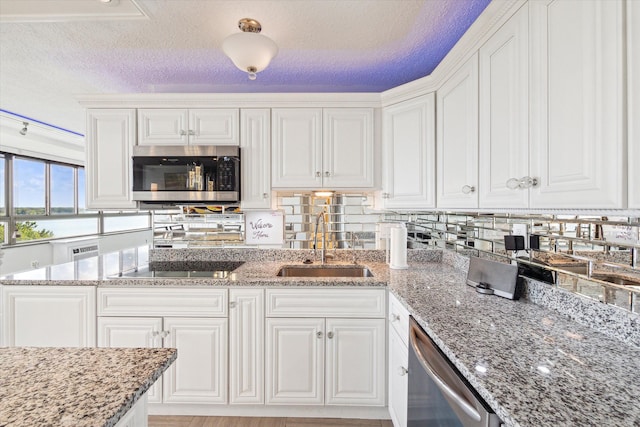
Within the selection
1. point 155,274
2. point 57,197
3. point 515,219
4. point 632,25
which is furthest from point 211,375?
point 57,197

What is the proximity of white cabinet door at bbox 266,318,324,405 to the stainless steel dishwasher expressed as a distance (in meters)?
0.63

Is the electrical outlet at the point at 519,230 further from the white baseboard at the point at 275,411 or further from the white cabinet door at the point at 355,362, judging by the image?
the white baseboard at the point at 275,411

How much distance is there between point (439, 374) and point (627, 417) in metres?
0.43

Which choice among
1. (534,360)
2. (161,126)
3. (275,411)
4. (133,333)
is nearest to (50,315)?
(133,333)

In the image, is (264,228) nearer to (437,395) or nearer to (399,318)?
(399,318)

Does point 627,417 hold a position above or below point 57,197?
below

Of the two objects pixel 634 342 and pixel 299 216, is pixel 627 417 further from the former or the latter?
pixel 299 216

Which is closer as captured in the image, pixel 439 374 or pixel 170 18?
pixel 439 374

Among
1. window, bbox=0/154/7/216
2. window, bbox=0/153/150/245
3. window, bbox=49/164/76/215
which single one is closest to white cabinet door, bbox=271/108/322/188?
window, bbox=0/153/150/245

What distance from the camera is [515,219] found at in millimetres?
1464

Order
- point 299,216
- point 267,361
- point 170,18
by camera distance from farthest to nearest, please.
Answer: point 299,216 → point 267,361 → point 170,18

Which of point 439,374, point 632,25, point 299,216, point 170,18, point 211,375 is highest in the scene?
point 170,18

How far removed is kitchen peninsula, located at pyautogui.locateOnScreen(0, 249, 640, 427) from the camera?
2.16ft

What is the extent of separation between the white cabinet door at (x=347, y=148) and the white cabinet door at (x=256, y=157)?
0.42m
